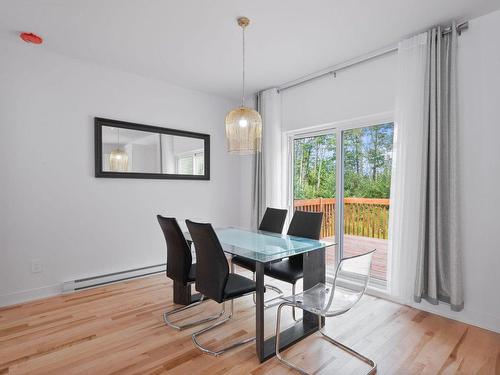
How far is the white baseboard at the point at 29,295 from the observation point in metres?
2.79

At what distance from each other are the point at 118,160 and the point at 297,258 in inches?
95.8

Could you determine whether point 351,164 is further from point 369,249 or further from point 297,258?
point 297,258

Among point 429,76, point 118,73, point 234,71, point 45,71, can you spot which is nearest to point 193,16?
point 234,71

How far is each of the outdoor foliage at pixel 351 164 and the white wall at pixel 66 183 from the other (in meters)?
1.83

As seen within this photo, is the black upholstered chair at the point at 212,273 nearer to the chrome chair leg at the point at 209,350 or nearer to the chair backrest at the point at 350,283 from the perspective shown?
the chrome chair leg at the point at 209,350

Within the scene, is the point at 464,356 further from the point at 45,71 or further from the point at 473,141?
the point at 45,71

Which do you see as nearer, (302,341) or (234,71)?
(302,341)

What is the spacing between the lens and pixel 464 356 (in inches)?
77.7

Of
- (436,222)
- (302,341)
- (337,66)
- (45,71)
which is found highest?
(337,66)

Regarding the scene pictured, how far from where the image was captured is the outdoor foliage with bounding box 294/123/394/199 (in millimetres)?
3223

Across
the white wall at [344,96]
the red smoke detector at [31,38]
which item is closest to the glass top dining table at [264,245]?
the white wall at [344,96]

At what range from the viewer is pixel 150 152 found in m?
3.73

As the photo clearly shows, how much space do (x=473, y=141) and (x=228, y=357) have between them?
2684 mm

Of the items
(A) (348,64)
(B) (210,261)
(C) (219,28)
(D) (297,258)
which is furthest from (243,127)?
(A) (348,64)
